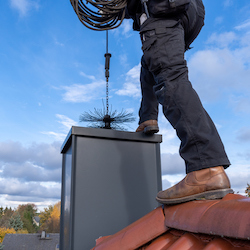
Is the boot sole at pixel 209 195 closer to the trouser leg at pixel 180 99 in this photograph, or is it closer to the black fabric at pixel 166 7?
the trouser leg at pixel 180 99

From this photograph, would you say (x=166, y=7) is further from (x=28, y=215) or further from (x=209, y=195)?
(x=28, y=215)

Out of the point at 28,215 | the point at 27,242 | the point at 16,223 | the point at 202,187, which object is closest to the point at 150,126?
the point at 202,187

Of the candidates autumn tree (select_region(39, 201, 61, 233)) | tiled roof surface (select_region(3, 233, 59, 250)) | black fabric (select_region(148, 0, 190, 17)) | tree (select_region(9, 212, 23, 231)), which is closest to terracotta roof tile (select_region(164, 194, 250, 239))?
black fabric (select_region(148, 0, 190, 17))

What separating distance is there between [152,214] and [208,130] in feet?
1.44

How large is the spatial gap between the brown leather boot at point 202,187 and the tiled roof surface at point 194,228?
0.04 meters

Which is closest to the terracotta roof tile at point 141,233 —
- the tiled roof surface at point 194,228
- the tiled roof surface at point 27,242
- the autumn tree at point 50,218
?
the tiled roof surface at point 194,228

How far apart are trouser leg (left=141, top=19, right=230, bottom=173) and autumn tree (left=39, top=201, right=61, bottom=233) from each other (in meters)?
50.1

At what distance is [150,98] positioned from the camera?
2057 millimetres

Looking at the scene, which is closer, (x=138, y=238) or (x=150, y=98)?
(x=138, y=238)

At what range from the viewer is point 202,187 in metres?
1.10

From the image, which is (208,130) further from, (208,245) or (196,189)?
(208,245)

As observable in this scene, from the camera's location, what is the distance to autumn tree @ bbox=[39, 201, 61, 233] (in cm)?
4830

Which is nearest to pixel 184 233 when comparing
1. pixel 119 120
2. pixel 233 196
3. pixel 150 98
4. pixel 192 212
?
pixel 192 212

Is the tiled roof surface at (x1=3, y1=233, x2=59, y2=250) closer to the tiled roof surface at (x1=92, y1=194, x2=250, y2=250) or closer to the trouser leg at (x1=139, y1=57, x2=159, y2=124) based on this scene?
the trouser leg at (x1=139, y1=57, x2=159, y2=124)
